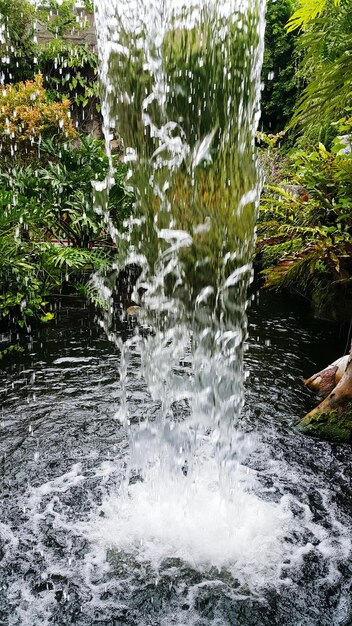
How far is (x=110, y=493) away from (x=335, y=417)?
1788mm

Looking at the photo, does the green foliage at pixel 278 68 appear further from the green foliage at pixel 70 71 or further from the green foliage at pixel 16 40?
the green foliage at pixel 16 40

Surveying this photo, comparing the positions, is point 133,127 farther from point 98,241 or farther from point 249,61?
point 98,241

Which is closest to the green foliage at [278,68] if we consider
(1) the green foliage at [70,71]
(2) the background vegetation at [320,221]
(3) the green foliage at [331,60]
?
(1) the green foliage at [70,71]

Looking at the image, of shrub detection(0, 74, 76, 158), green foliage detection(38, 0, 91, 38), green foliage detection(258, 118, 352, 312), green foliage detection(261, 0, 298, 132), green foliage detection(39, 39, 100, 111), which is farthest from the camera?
green foliage detection(261, 0, 298, 132)

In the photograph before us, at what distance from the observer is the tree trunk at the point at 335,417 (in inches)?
145

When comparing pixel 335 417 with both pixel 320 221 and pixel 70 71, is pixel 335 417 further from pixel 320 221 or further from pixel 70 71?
pixel 70 71

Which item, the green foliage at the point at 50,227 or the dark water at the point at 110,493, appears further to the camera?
the green foliage at the point at 50,227

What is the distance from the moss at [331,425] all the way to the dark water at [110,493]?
10 cm

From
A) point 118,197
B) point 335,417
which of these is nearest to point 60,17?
point 118,197

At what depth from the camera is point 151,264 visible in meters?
3.62

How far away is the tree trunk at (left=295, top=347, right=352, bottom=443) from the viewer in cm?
368

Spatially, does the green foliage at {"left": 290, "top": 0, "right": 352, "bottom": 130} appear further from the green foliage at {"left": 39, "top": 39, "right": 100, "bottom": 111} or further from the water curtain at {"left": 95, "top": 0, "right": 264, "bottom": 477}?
the green foliage at {"left": 39, "top": 39, "right": 100, "bottom": 111}

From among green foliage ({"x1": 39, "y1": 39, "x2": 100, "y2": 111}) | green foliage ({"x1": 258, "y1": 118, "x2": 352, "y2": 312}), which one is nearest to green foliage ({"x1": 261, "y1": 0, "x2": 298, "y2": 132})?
green foliage ({"x1": 39, "y1": 39, "x2": 100, "y2": 111})

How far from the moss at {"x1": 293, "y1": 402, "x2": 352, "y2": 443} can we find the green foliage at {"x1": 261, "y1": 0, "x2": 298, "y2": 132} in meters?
14.1
